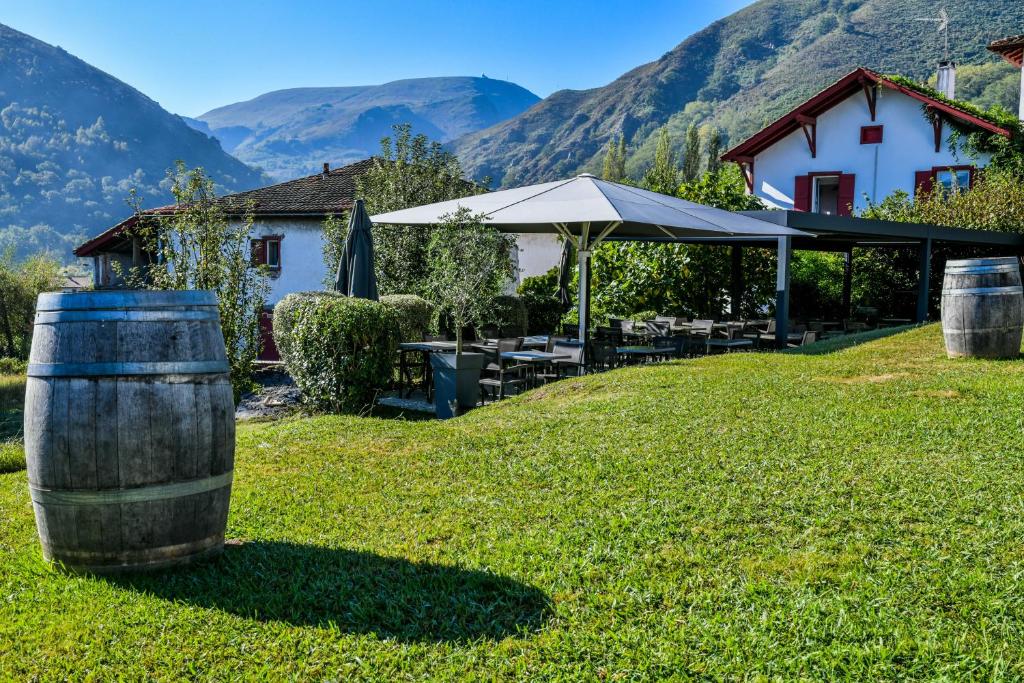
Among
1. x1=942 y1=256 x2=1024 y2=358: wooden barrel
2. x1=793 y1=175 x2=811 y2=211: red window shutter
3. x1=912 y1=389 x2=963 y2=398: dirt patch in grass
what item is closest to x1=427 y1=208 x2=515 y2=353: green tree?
x1=912 y1=389 x2=963 y2=398: dirt patch in grass

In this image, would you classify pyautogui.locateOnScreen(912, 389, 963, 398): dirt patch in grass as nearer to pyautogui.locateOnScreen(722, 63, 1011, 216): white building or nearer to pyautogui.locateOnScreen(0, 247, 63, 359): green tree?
pyautogui.locateOnScreen(722, 63, 1011, 216): white building

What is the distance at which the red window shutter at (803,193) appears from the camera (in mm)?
29406

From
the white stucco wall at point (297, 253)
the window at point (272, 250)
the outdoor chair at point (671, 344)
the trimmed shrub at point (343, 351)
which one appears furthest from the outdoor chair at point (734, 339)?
the window at point (272, 250)

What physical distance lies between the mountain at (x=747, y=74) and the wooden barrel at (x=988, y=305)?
71.8 m

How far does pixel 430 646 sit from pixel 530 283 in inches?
798

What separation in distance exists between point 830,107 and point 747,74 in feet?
366

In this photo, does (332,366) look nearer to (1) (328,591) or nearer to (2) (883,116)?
(1) (328,591)

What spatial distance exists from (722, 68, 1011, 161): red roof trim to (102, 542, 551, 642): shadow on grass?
87.2 ft

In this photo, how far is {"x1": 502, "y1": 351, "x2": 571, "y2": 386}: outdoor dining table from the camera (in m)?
11.0

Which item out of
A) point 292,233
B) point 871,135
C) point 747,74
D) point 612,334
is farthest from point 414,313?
point 747,74

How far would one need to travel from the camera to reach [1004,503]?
4.99 m

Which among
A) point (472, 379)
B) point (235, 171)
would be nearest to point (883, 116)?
point (472, 379)

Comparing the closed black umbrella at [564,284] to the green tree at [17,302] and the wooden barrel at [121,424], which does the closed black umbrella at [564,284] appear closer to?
the wooden barrel at [121,424]

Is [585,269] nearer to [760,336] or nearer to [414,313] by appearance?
[760,336]
